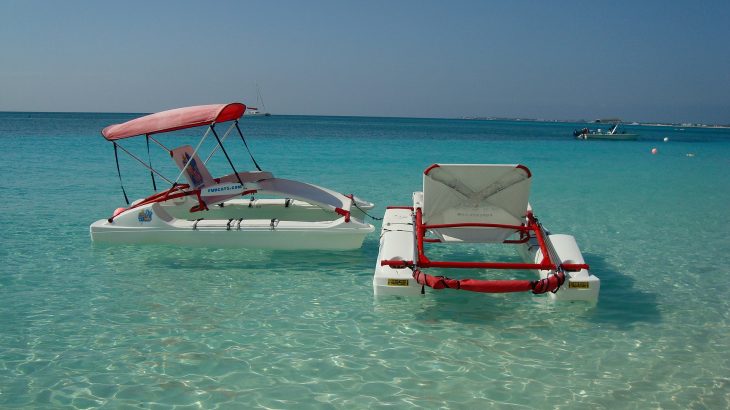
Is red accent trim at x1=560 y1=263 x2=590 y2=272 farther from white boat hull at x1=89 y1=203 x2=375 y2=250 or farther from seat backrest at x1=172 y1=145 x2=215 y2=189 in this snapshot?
seat backrest at x1=172 y1=145 x2=215 y2=189

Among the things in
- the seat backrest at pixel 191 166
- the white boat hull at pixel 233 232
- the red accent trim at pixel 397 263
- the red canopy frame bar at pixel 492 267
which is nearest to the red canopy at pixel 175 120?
the seat backrest at pixel 191 166

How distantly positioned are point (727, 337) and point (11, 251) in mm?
9906

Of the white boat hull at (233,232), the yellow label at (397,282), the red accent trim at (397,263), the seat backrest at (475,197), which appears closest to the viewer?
the yellow label at (397,282)

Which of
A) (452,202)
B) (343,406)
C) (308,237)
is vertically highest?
(452,202)

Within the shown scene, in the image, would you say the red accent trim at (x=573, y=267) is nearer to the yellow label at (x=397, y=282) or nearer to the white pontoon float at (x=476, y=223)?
the white pontoon float at (x=476, y=223)

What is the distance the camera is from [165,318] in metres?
6.33

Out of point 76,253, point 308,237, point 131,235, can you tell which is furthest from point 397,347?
point 76,253

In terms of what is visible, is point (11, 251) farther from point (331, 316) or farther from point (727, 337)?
point (727, 337)

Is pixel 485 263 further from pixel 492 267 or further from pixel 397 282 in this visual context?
pixel 397 282

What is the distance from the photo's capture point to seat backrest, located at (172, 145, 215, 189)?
32.0 feet

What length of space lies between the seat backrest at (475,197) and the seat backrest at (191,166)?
4.25 metres

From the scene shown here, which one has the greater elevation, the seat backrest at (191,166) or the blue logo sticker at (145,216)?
the seat backrest at (191,166)

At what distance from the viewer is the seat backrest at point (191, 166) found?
9766 mm

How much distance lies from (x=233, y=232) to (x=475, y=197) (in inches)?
148
